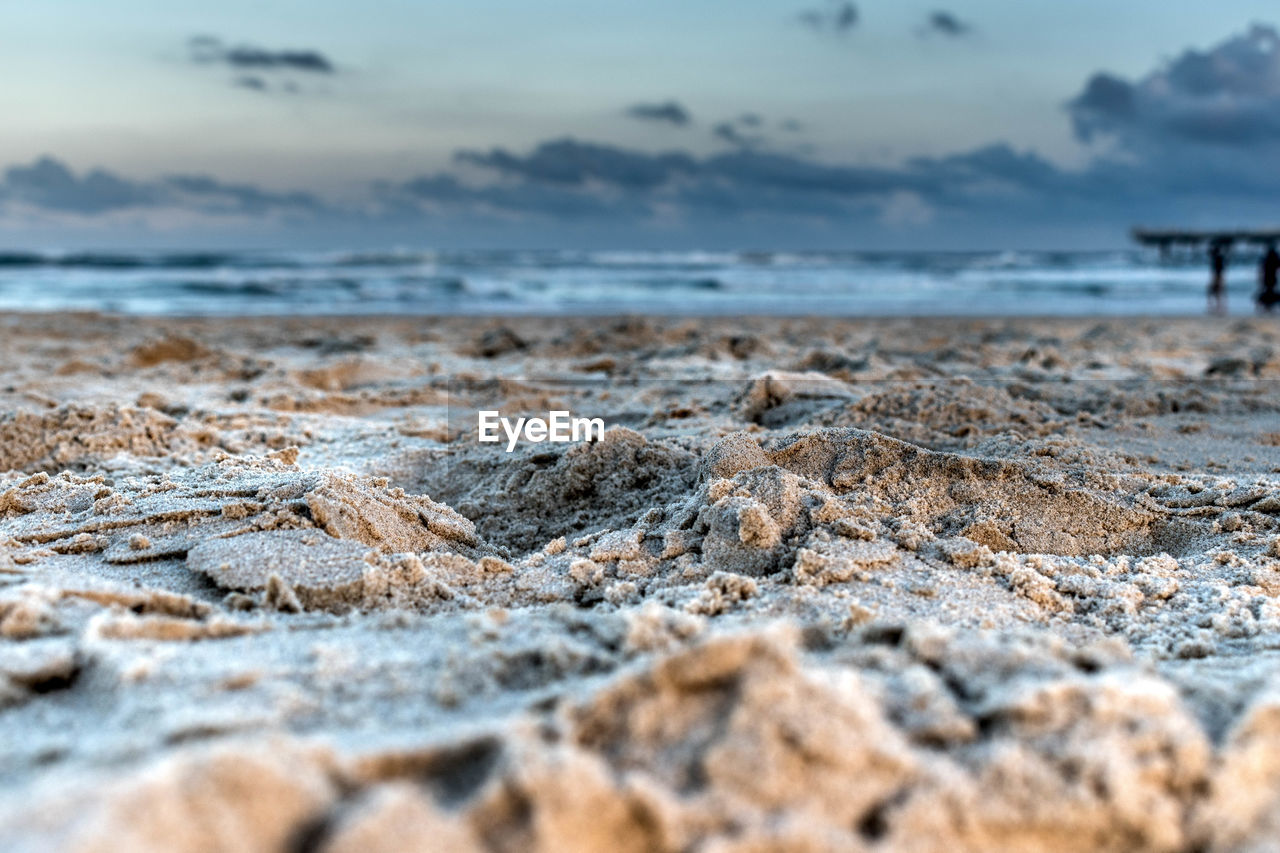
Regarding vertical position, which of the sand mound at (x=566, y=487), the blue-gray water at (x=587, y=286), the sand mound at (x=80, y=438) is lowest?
the sand mound at (x=566, y=487)

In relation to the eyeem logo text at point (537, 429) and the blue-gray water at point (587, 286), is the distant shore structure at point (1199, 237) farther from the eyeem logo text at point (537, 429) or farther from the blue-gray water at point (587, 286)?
the eyeem logo text at point (537, 429)

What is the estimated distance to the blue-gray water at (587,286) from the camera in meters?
15.2

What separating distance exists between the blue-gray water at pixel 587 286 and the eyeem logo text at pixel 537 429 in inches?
384

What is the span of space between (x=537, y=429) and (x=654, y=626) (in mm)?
2555

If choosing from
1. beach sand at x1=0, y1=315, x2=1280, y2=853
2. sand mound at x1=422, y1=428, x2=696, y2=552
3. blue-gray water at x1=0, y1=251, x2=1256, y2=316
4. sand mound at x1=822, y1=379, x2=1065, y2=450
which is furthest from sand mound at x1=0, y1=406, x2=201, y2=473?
blue-gray water at x1=0, y1=251, x2=1256, y2=316

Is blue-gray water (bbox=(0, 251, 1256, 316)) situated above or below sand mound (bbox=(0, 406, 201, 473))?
above

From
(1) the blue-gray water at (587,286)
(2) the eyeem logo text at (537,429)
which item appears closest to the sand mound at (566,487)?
(2) the eyeem logo text at (537,429)

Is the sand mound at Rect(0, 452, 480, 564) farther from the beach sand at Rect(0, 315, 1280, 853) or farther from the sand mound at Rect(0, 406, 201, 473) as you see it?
the sand mound at Rect(0, 406, 201, 473)

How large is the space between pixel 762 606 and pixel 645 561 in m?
0.42

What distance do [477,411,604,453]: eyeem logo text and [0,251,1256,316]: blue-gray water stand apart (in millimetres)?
9763

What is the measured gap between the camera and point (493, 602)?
2172 mm

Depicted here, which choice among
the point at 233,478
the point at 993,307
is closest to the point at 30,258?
the point at 993,307

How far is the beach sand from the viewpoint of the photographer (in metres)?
1.13

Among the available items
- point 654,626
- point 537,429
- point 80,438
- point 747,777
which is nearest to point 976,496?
point 654,626
